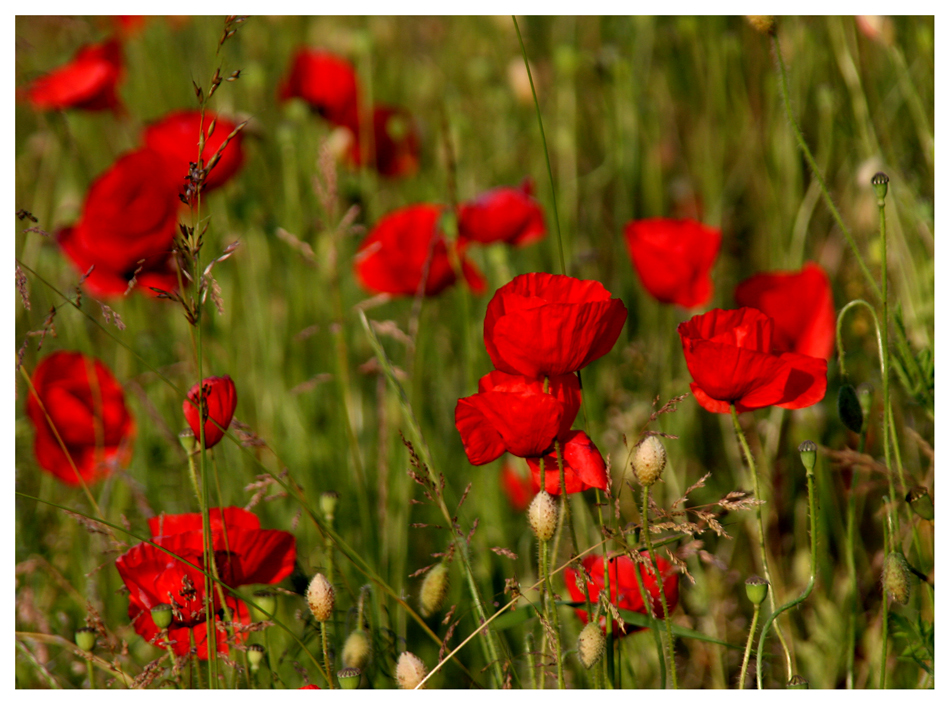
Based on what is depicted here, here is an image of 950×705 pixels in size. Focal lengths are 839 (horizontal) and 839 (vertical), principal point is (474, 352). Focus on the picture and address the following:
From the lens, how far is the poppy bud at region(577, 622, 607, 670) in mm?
575

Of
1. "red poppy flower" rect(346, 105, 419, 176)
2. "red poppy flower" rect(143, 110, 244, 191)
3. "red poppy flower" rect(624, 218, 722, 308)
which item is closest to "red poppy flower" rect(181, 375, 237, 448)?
"red poppy flower" rect(624, 218, 722, 308)

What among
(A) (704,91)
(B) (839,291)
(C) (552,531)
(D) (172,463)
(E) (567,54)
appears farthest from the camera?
(A) (704,91)

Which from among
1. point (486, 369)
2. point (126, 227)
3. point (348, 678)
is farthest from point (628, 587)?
point (126, 227)

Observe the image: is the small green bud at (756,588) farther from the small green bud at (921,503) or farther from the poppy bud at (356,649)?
the poppy bud at (356,649)

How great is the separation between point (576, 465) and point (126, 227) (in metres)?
0.76

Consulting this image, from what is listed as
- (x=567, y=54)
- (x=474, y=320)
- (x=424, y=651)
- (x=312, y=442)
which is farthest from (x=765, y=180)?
(x=424, y=651)

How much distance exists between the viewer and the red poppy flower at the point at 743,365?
0.59 m

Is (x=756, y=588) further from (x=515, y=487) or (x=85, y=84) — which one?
(x=85, y=84)

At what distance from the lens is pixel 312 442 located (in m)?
1.35

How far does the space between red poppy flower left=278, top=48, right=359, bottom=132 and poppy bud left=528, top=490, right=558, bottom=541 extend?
1131 millimetres

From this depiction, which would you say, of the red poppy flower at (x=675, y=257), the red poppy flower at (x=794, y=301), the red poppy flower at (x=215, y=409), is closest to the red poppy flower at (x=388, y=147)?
the red poppy flower at (x=675, y=257)

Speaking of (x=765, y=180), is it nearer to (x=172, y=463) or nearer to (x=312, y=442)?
(x=312, y=442)

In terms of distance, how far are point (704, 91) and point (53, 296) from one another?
137cm

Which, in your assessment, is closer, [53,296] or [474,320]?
[474,320]
